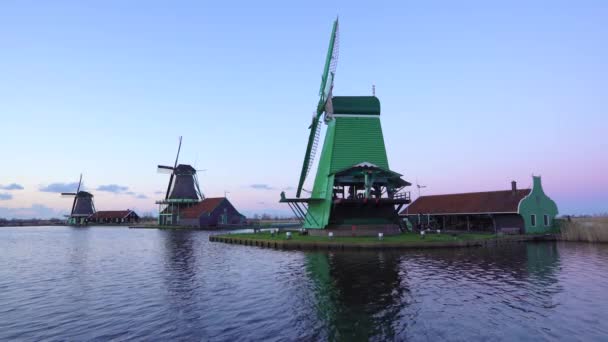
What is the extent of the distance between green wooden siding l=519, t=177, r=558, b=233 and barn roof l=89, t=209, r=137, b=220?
116621 millimetres

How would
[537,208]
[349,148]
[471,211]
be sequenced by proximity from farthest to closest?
1. [471,211]
2. [537,208]
3. [349,148]

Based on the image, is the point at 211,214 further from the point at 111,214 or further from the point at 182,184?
the point at 111,214

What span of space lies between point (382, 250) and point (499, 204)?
2100cm

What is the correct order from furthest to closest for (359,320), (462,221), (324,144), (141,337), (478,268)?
(462,221), (324,144), (478,268), (359,320), (141,337)

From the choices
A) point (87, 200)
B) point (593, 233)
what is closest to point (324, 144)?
point (593, 233)

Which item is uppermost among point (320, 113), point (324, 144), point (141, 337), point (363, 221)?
point (320, 113)

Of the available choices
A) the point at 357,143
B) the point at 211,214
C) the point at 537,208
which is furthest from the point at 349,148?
the point at 211,214

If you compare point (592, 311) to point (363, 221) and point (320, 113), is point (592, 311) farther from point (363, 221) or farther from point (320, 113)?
point (320, 113)

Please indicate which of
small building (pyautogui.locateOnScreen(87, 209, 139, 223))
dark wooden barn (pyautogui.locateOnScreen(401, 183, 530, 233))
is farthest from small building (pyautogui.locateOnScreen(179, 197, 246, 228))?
dark wooden barn (pyautogui.locateOnScreen(401, 183, 530, 233))

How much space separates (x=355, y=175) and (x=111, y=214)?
112 m

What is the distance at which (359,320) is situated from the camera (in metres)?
13.4

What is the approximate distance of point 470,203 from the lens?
50.6 metres

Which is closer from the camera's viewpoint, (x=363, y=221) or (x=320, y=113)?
(x=363, y=221)

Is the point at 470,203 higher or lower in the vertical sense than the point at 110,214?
lower
